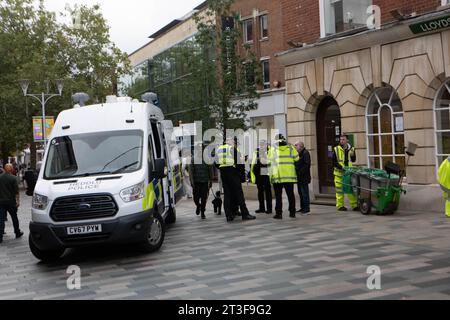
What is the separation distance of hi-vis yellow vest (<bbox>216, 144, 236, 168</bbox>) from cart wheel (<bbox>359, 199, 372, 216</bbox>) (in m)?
3.16

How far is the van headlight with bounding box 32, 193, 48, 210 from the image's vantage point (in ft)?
29.4

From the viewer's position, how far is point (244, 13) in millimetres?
35500

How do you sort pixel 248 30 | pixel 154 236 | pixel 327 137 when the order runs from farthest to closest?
pixel 248 30
pixel 327 137
pixel 154 236

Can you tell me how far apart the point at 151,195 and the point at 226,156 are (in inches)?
145

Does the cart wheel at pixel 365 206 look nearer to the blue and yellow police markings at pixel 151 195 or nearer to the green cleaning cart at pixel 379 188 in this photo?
the green cleaning cart at pixel 379 188

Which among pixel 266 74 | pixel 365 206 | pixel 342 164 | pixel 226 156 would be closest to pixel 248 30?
pixel 266 74

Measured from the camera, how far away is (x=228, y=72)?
1659 centimetres

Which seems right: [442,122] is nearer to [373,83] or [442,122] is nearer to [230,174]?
[373,83]

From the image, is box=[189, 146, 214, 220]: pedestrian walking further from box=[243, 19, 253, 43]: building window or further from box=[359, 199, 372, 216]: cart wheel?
box=[243, 19, 253, 43]: building window
